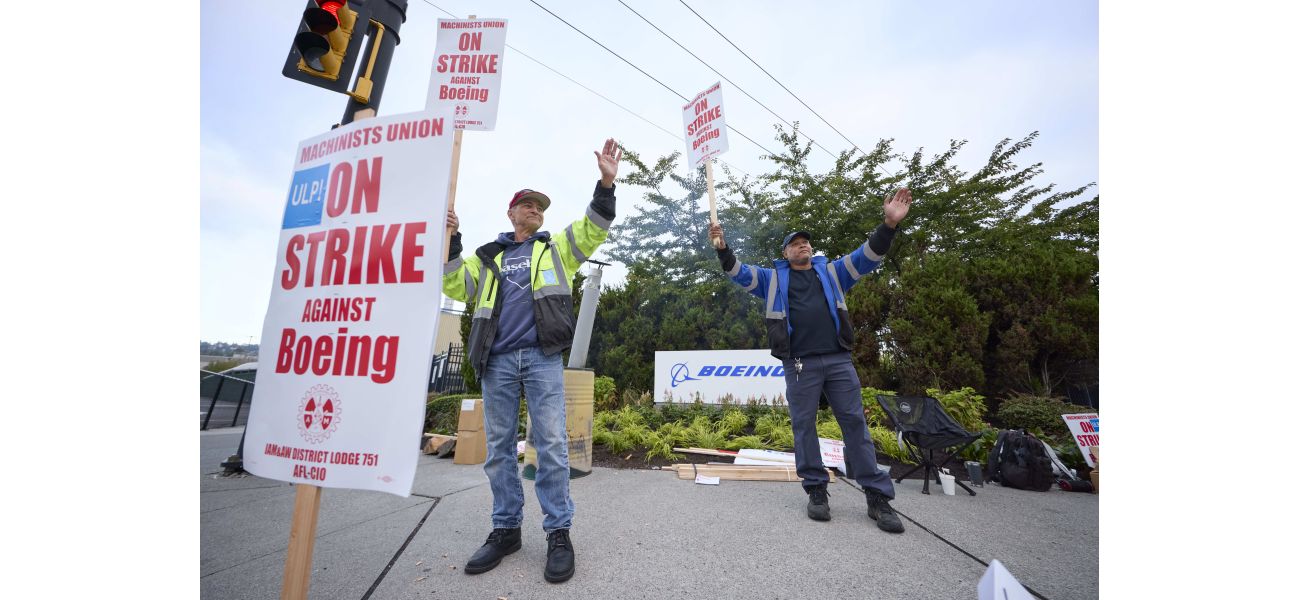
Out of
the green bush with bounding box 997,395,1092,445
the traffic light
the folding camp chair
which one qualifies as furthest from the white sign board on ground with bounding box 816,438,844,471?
the traffic light

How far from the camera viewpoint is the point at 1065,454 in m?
4.76

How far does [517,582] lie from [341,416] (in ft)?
4.04

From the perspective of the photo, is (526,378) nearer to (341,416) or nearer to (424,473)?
(341,416)

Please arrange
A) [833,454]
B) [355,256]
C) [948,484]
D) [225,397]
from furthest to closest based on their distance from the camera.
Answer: [225,397] < [833,454] < [948,484] < [355,256]

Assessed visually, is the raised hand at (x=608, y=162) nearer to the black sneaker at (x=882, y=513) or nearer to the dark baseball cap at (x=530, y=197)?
the dark baseball cap at (x=530, y=197)

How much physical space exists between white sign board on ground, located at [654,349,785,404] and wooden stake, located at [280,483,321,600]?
23.0 feet

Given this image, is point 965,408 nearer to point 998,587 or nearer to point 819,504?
point 819,504

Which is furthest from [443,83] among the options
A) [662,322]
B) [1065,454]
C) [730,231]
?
[730,231]

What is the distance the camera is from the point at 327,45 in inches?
111

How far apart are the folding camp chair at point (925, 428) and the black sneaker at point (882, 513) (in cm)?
108

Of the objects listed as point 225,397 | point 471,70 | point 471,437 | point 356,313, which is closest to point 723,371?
point 471,437

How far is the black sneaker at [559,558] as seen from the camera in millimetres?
2258

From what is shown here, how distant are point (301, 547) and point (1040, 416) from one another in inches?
284

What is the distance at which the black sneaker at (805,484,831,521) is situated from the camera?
319 centimetres
